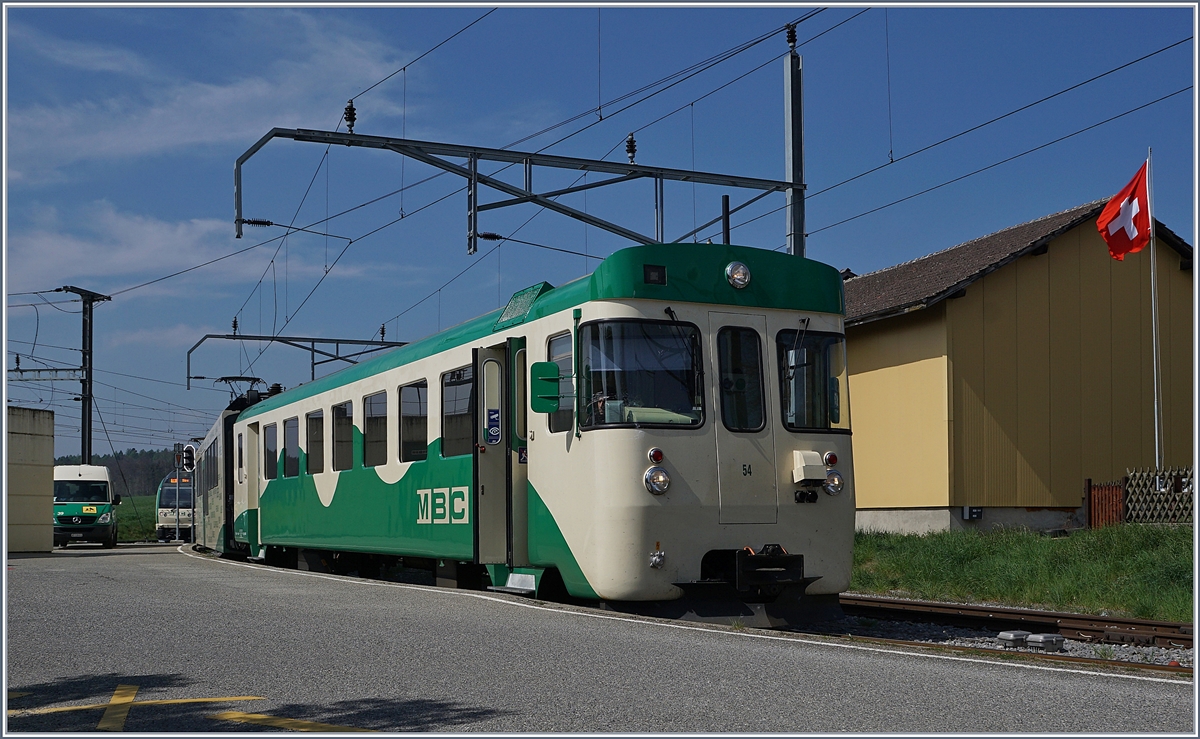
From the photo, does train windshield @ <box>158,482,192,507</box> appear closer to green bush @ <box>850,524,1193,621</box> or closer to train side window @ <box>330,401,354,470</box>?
train side window @ <box>330,401,354,470</box>

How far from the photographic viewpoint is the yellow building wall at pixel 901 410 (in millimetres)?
Answer: 23906

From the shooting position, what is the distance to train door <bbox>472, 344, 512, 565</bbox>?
12.4 metres

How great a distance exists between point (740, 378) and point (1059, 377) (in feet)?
51.0

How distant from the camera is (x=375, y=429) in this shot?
1609 centimetres

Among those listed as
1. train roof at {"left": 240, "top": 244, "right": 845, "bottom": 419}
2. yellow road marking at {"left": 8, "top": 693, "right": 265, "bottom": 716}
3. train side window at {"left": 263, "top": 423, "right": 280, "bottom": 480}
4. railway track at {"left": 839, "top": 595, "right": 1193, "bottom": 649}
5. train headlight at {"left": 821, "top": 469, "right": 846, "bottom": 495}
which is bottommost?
railway track at {"left": 839, "top": 595, "right": 1193, "bottom": 649}

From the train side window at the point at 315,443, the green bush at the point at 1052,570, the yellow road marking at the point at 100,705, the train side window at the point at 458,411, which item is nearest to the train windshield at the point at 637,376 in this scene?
the train side window at the point at 458,411

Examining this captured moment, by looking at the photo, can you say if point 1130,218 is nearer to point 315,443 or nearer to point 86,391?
point 315,443

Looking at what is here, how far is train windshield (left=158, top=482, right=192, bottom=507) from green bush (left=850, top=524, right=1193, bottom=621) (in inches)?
1472

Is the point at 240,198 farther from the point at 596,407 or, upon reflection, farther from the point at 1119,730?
the point at 1119,730

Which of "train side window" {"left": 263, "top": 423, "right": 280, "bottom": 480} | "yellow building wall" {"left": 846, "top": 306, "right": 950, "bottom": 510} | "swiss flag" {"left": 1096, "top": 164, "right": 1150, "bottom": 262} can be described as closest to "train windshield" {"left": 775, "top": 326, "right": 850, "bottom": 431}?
"train side window" {"left": 263, "top": 423, "right": 280, "bottom": 480}

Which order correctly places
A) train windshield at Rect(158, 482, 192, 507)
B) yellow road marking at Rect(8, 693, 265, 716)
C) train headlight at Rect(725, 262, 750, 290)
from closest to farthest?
yellow road marking at Rect(8, 693, 265, 716)
train headlight at Rect(725, 262, 750, 290)
train windshield at Rect(158, 482, 192, 507)

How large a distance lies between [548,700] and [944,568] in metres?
11.5

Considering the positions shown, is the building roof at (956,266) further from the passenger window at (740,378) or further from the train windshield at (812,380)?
the passenger window at (740,378)

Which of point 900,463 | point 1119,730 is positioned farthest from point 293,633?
point 900,463
